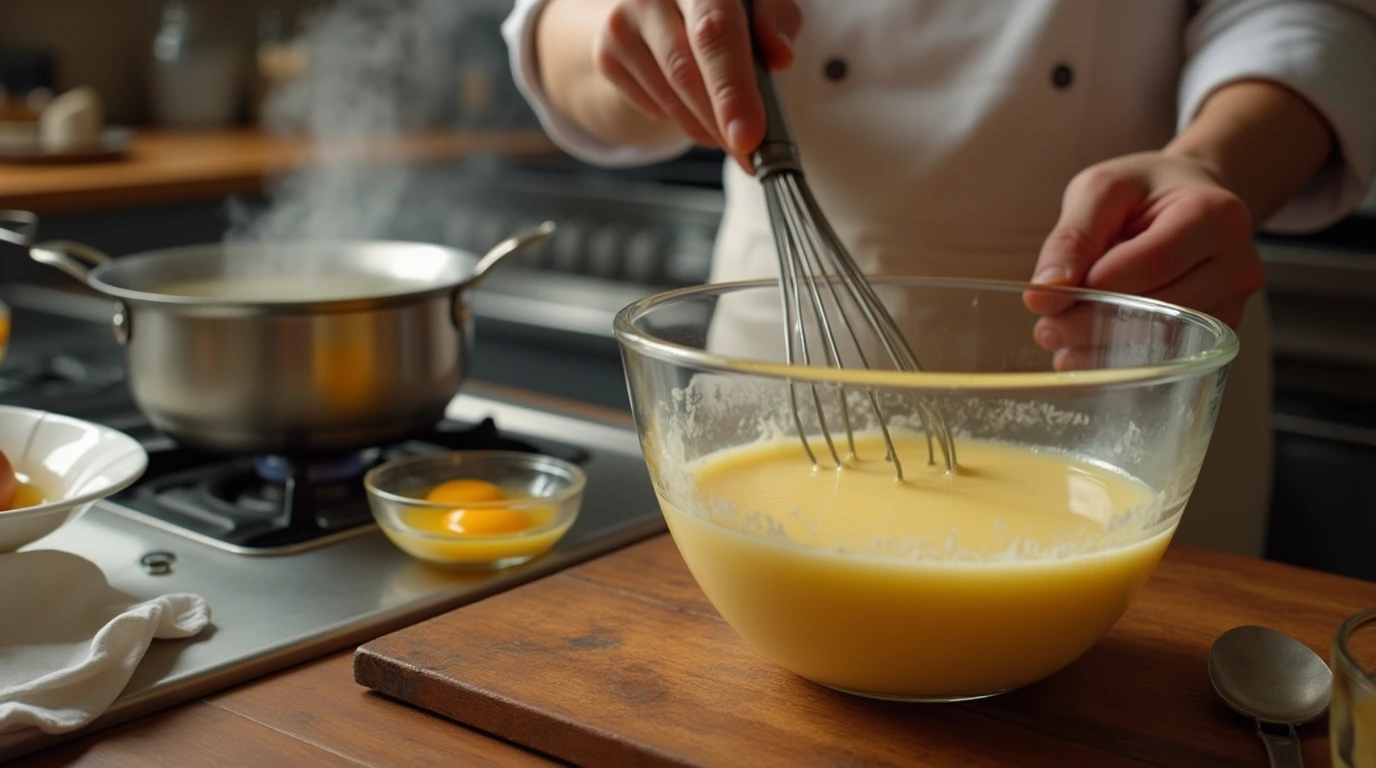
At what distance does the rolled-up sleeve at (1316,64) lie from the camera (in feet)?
2.79

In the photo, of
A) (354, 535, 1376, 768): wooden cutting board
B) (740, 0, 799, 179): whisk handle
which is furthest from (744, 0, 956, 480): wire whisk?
(354, 535, 1376, 768): wooden cutting board

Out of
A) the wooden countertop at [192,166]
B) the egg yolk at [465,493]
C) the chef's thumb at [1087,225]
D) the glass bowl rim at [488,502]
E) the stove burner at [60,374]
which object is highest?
the chef's thumb at [1087,225]

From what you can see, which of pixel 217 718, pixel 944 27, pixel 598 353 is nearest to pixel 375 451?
pixel 217 718

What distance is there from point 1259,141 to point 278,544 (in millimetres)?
639

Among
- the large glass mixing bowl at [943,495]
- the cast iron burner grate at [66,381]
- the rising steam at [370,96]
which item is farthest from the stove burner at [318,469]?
the rising steam at [370,96]

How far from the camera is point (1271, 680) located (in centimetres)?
53

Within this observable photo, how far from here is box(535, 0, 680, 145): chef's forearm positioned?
945 millimetres

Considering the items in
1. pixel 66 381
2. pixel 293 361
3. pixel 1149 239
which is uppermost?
pixel 1149 239

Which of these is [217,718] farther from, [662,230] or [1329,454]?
[662,230]

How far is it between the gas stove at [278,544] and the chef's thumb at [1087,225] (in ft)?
0.89

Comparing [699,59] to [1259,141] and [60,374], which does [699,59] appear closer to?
[1259,141]

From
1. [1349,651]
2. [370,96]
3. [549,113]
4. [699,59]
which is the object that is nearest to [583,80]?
[549,113]

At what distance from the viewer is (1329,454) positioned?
52.9 inches

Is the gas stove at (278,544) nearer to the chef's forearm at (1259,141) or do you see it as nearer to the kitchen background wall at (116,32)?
the chef's forearm at (1259,141)
